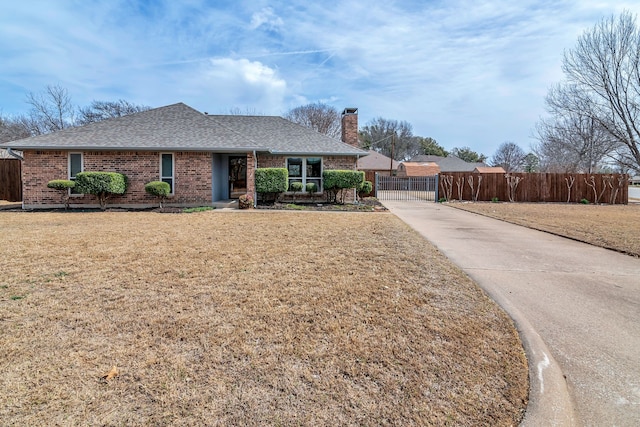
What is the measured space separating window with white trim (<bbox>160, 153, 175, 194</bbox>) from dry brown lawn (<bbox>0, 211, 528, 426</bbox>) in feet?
27.2

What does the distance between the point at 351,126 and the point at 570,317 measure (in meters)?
16.7

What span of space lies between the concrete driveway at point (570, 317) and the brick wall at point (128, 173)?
A: 10.1 meters

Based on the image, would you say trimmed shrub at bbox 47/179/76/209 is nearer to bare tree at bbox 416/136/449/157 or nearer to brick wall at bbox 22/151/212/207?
brick wall at bbox 22/151/212/207

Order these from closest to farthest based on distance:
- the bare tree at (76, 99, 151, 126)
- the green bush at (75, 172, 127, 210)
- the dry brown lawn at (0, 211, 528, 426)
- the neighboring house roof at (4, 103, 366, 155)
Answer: the dry brown lawn at (0, 211, 528, 426)
the green bush at (75, 172, 127, 210)
the neighboring house roof at (4, 103, 366, 155)
the bare tree at (76, 99, 151, 126)

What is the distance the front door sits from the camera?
16.1 metres

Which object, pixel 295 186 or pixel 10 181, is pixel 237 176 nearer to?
pixel 295 186

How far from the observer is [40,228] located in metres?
8.39

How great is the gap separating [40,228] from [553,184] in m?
24.9

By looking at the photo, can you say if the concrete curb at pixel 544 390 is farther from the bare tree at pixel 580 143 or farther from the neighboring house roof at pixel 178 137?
the bare tree at pixel 580 143

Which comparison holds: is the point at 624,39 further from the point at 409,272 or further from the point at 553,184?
the point at 409,272

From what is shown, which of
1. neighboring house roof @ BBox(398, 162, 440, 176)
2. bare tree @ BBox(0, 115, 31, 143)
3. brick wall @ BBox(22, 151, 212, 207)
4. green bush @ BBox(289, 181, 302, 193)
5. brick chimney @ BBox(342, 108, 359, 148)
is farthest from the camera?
neighboring house roof @ BBox(398, 162, 440, 176)

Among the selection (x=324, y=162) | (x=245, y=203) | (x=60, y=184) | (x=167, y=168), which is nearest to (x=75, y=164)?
(x=60, y=184)

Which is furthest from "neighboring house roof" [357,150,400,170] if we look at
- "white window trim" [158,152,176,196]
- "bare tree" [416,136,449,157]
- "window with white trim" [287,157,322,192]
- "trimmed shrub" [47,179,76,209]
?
"trimmed shrub" [47,179,76,209]

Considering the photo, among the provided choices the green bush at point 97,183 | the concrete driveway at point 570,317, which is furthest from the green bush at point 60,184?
the concrete driveway at point 570,317
